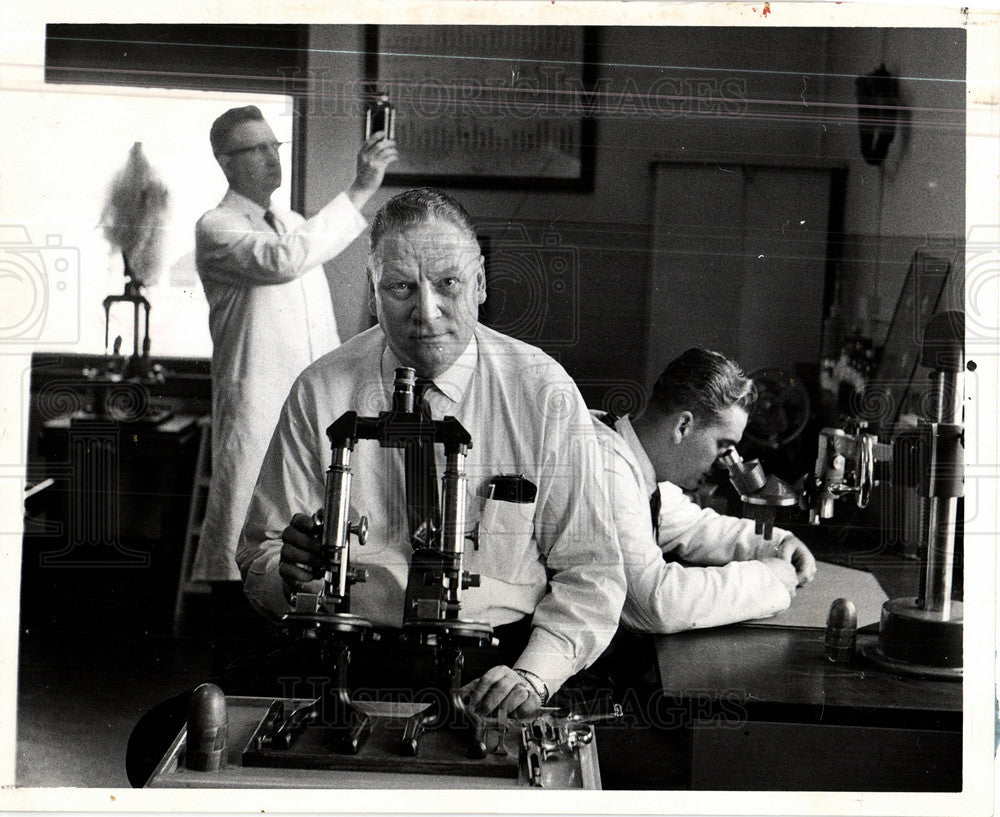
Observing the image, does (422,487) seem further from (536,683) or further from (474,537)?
(536,683)

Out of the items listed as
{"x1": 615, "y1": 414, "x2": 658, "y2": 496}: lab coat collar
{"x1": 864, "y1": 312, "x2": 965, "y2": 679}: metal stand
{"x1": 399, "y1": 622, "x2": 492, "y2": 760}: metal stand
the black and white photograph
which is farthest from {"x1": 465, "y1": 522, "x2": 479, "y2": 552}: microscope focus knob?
{"x1": 864, "y1": 312, "x2": 965, "y2": 679}: metal stand

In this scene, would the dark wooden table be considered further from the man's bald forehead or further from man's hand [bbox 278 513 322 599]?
the man's bald forehead

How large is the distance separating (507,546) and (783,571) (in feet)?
1.32

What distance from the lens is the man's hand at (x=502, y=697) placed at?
4.76 ft

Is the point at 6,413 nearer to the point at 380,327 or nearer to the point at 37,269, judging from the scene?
the point at 37,269

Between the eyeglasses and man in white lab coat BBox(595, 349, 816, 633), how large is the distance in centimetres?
59

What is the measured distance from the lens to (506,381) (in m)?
1.46

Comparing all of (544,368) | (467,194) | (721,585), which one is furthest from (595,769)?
(467,194)

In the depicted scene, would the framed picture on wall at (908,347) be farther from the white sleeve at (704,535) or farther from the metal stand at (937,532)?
the white sleeve at (704,535)

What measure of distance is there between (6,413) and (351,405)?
0.50 m

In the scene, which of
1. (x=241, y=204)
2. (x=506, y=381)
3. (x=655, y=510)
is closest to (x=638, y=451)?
(x=655, y=510)

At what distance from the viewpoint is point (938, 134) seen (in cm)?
149

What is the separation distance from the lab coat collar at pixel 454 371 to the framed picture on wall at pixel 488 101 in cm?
24

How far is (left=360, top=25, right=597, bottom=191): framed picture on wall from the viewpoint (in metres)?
1.45
